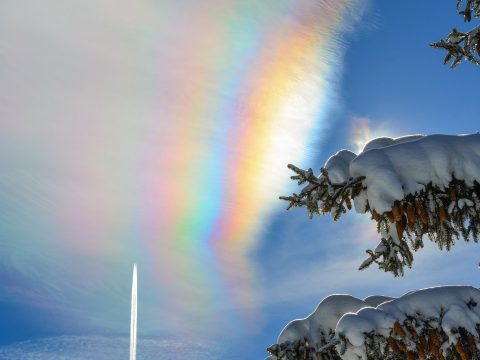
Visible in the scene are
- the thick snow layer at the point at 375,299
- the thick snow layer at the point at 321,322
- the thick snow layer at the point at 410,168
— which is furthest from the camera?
the thick snow layer at the point at 375,299

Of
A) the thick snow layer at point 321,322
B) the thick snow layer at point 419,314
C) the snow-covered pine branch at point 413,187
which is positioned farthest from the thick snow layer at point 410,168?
the thick snow layer at point 321,322

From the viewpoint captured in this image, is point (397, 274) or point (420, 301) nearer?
point (420, 301)

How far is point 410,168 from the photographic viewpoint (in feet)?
17.8

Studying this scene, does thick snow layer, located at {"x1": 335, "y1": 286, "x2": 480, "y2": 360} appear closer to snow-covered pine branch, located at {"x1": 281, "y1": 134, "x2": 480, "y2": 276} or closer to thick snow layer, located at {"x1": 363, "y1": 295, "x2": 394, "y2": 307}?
snow-covered pine branch, located at {"x1": 281, "y1": 134, "x2": 480, "y2": 276}

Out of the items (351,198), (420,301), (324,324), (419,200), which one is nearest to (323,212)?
(351,198)

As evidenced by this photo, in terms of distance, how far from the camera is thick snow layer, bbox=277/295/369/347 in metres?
7.01

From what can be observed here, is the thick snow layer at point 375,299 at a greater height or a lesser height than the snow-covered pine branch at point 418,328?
greater

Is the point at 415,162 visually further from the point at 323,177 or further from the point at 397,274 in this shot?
the point at 397,274

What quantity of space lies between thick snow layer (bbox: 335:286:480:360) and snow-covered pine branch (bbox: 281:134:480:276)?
69 centimetres

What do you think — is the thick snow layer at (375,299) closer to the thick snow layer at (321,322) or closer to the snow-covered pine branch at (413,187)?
the thick snow layer at (321,322)

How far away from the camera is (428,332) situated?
545cm

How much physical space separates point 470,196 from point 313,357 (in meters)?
3.32

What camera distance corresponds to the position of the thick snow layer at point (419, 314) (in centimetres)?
543

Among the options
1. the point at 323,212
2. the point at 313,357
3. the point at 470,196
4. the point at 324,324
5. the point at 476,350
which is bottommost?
the point at 476,350
